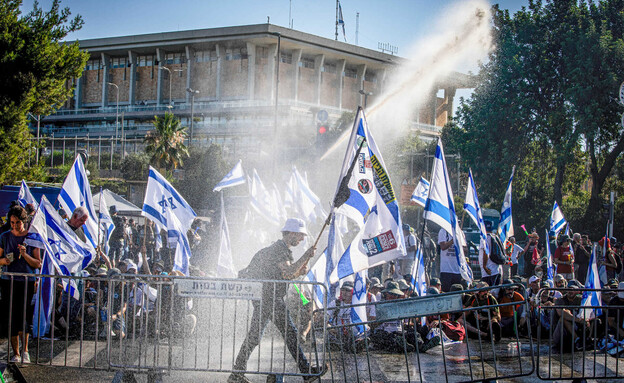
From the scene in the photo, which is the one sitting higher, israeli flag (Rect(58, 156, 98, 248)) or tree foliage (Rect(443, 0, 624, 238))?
tree foliage (Rect(443, 0, 624, 238))

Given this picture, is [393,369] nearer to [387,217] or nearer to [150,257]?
[387,217]

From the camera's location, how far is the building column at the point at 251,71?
246 feet

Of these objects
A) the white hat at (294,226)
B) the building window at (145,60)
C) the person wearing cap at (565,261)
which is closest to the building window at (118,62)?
the building window at (145,60)

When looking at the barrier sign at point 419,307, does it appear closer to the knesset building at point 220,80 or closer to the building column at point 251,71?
the knesset building at point 220,80

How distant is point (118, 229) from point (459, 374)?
11492 millimetres

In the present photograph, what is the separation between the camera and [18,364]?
591 centimetres

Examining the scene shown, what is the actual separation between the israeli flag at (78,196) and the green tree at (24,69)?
6.14m

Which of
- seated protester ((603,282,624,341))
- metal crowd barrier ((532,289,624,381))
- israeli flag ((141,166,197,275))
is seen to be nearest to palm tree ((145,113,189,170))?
israeli flag ((141,166,197,275))

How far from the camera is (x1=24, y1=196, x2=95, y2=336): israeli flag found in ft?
21.0

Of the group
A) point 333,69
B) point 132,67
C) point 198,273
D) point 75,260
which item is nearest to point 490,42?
point 198,273

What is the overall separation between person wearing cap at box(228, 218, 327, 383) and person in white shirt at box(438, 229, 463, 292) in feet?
16.6

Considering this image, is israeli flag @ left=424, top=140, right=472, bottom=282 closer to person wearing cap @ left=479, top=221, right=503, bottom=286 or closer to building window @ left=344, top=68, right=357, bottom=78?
person wearing cap @ left=479, top=221, right=503, bottom=286

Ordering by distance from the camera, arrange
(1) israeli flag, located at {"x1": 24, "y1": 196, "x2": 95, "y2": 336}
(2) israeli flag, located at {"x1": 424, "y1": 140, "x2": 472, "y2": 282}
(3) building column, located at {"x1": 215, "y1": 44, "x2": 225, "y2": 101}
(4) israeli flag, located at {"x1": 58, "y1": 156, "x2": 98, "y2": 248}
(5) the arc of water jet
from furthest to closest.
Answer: (3) building column, located at {"x1": 215, "y1": 44, "x2": 225, "y2": 101} < (5) the arc of water jet < (4) israeli flag, located at {"x1": 58, "y1": 156, "x2": 98, "y2": 248} < (2) israeli flag, located at {"x1": 424, "y1": 140, "x2": 472, "y2": 282} < (1) israeli flag, located at {"x1": 24, "y1": 196, "x2": 95, "y2": 336}

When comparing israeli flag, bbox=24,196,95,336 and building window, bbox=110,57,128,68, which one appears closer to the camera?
israeli flag, bbox=24,196,95,336
